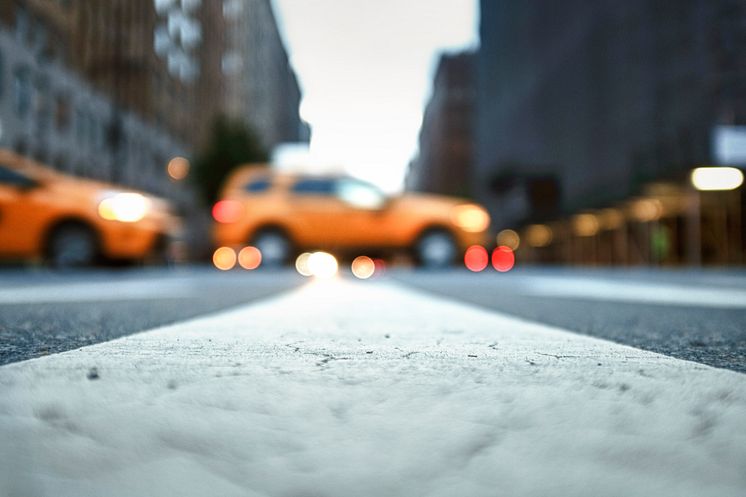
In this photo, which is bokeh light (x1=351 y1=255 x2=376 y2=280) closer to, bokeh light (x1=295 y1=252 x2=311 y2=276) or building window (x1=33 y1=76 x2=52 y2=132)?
bokeh light (x1=295 y1=252 x2=311 y2=276)

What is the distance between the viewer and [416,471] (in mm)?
1210

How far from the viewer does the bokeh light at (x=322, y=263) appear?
14.7 m

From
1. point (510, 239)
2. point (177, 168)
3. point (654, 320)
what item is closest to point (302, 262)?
point (654, 320)

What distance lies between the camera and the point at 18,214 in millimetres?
11672

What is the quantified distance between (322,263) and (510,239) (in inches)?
1793

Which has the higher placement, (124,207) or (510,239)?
(510,239)

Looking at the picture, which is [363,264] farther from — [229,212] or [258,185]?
[229,212]

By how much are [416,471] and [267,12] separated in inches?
3505

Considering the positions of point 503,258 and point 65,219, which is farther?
point 503,258

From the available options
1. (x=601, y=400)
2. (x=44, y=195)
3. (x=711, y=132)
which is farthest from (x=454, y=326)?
(x=711, y=132)

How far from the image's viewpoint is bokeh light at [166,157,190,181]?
146ft

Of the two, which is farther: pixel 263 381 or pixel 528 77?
pixel 528 77

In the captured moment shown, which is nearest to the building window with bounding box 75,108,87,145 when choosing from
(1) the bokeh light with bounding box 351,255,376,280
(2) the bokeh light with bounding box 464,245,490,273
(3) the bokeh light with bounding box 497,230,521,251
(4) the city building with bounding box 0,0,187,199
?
(4) the city building with bounding box 0,0,187,199

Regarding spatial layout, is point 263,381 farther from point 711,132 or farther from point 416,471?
point 711,132
